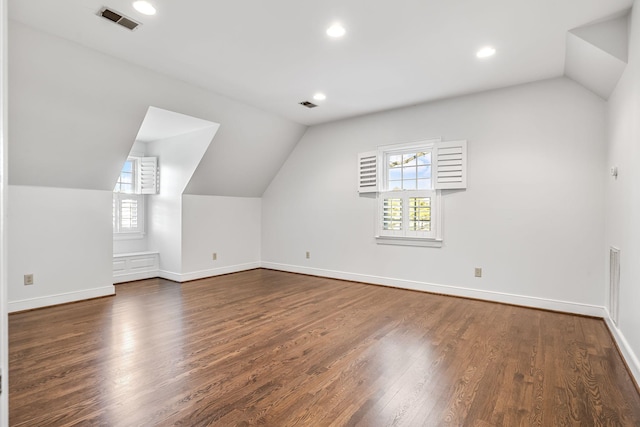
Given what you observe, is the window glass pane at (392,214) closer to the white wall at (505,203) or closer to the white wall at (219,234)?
the white wall at (505,203)

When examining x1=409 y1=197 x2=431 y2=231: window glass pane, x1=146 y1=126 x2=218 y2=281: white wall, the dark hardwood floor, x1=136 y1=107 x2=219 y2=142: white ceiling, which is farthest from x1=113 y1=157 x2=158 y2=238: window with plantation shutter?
x1=409 y1=197 x2=431 y2=231: window glass pane

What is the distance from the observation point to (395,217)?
5.12 meters

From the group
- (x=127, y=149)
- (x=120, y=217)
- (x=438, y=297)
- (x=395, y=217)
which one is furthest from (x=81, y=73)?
(x=438, y=297)

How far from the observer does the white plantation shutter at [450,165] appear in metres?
4.47

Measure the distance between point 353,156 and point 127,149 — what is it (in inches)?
127

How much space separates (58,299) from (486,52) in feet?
17.9

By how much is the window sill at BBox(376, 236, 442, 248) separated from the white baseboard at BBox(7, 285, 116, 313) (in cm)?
388

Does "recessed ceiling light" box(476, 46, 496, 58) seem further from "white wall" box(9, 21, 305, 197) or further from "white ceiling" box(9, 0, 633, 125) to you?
"white wall" box(9, 21, 305, 197)

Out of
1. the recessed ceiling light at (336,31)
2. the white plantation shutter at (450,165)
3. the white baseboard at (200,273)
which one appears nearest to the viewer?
the recessed ceiling light at (336,31)

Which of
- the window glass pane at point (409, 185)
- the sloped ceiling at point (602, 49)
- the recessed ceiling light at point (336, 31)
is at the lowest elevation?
the window glass pane at point (409, 185)

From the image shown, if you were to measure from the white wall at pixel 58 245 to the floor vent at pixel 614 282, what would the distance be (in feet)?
18.8

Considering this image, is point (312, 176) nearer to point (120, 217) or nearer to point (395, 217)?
point (395, 217)

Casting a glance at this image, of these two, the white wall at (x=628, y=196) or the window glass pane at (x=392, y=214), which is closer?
the white wall at (x=628, y=196)

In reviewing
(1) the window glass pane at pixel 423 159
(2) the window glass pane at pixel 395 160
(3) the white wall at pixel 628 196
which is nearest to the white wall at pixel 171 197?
(2) the window glass pane at pixel 395 160
